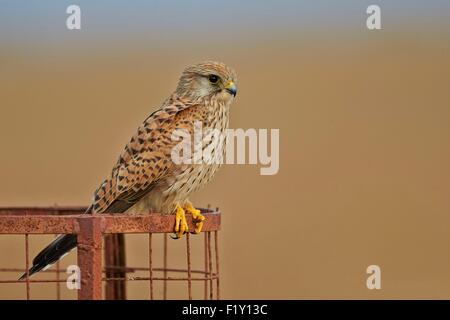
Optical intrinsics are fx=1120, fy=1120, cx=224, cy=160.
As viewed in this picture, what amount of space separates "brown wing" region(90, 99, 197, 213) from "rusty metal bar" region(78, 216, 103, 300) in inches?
50.1

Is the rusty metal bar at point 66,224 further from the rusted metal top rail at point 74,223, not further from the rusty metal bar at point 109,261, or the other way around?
the rusty metal bar at point 109,261

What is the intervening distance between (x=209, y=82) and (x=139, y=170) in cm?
75

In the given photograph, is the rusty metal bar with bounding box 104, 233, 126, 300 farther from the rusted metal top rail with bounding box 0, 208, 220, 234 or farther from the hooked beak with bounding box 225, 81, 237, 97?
the rusted metal top rail with bounding box 0, 208, 220, 234

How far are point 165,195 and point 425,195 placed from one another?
6.97m

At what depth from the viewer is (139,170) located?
19.5 ft

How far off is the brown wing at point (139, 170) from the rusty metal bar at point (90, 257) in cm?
127

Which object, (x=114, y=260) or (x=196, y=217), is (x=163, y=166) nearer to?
(x=196, y=217)

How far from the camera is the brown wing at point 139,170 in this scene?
5891 millimetres

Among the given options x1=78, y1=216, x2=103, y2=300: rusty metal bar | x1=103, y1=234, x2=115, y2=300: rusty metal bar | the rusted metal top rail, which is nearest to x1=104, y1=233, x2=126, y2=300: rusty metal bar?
x1=103, y1=234, x2=115, y2=300: rusty metal bar

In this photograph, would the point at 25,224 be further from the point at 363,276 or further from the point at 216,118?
the point at 363,276

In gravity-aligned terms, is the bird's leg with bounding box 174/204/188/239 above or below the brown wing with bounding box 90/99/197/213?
below

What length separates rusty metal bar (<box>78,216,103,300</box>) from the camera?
4.54 m
